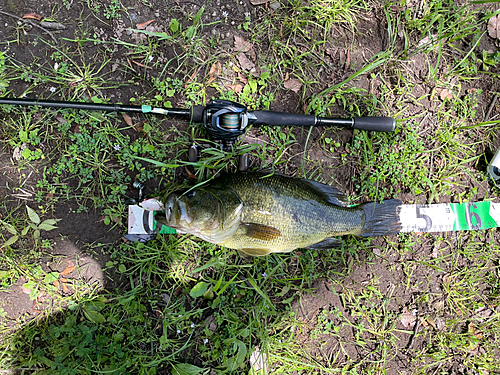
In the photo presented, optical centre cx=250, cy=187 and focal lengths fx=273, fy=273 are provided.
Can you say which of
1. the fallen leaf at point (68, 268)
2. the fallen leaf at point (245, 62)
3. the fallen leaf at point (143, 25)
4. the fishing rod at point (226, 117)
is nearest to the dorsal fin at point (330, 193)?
the fishing rod at point (226, 117)

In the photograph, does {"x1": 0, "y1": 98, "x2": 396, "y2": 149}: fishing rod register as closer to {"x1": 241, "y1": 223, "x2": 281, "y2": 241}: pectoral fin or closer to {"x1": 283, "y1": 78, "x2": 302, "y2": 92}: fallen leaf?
{"x1": 283, "y1": 78, "x2": 302, "y2": 92}: fallen leaf

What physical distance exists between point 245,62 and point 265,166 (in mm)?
1136

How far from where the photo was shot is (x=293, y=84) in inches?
117

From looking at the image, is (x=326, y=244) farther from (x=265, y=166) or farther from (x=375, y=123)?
(x=375, y=123)

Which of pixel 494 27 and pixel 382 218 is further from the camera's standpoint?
pixel 494 27

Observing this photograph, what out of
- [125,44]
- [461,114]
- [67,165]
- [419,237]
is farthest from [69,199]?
[461,114]

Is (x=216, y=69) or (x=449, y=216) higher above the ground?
(x=216, y=69)

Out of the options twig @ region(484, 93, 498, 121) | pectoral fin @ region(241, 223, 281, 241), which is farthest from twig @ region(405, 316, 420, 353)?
twig @ region(484, 93, 498, 121)

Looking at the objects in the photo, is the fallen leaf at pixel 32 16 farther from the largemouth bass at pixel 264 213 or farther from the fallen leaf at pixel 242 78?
the largemouth bass at pixel 264 213

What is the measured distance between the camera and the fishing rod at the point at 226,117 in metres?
2.43

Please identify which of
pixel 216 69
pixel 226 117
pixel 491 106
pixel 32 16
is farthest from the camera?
pixel 491 106

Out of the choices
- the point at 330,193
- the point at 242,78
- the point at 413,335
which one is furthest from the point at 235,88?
the point at 413,335

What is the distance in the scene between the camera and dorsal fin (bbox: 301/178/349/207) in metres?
2.78

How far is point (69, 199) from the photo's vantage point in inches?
109
